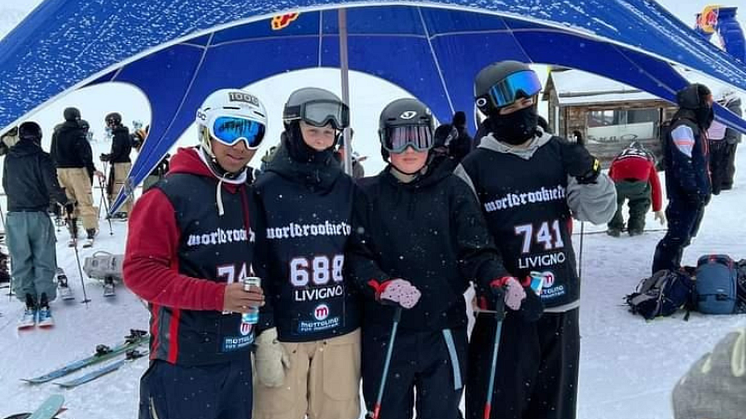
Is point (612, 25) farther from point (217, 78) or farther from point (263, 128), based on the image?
point (217, 78)

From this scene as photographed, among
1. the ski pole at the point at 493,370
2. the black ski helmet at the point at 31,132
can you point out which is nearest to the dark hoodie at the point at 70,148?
the black ski helmet at the point at 31,132

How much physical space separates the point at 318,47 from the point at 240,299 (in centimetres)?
549

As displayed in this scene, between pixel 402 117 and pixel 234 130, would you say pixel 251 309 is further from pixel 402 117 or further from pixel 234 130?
pixel 402 117

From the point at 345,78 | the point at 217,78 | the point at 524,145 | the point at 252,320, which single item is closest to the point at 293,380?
the point at 252,320

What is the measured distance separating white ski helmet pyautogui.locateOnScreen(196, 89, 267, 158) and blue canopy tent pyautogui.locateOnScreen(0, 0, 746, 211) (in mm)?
991

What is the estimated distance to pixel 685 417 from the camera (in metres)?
1.02

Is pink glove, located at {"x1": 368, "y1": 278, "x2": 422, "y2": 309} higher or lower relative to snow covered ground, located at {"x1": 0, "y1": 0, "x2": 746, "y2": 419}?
higher

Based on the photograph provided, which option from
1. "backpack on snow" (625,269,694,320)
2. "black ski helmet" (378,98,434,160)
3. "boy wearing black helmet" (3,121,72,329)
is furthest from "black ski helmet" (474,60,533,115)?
"boy wearing black helmet" (3,121,72,329)

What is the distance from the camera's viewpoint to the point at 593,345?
16.0ft

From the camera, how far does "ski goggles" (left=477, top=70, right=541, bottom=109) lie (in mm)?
2816

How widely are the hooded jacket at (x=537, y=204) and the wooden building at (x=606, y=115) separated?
12247mm

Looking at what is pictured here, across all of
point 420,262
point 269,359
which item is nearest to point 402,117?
point 420,262

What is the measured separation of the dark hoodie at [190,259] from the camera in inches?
92.7

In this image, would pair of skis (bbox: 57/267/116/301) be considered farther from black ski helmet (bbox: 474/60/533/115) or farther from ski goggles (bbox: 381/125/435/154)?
black ski helmet (bbox: 474/60/533/115)
